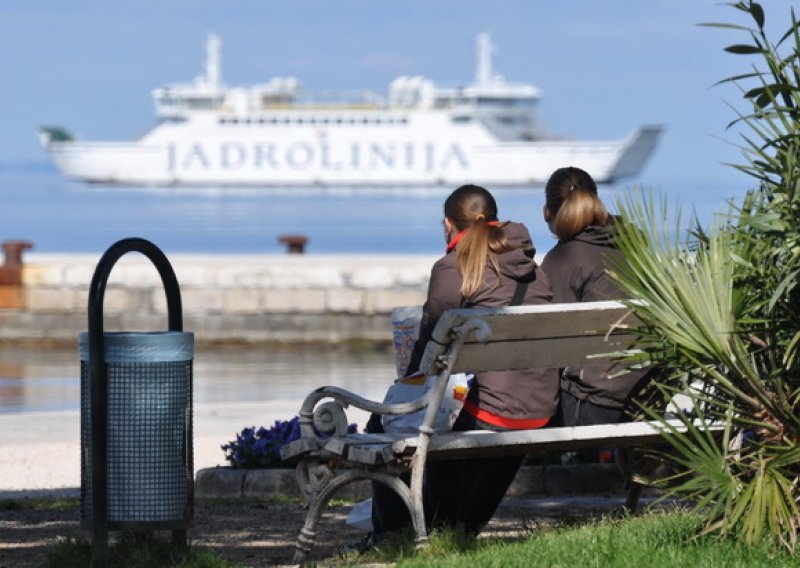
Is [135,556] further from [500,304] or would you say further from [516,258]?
[516,258]

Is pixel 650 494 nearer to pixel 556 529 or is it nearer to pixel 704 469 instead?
pixel 556 529

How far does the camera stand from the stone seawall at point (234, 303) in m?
21.6

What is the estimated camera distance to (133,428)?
16.1 feet

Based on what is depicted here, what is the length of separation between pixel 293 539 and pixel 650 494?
1919mm

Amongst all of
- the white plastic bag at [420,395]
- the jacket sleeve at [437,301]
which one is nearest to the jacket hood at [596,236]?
the jacket sleeve at [437,301]

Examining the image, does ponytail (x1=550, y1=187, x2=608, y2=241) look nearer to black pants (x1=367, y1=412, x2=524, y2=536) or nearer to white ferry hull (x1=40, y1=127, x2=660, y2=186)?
black pants (x1=367, y1=412, x2=524, y2=536)

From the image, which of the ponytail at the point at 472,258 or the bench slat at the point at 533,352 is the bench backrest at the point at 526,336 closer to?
the bench slat at the point at 533,352

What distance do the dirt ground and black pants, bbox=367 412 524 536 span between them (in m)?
0.21

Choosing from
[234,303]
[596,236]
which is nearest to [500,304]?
[596,236]

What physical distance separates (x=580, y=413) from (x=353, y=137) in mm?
105047

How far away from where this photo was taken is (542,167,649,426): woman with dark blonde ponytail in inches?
216

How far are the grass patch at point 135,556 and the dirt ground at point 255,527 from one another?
26 centimetres

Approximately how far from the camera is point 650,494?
703 cm

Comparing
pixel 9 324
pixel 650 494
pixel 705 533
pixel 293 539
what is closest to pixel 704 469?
pixel 705 533
